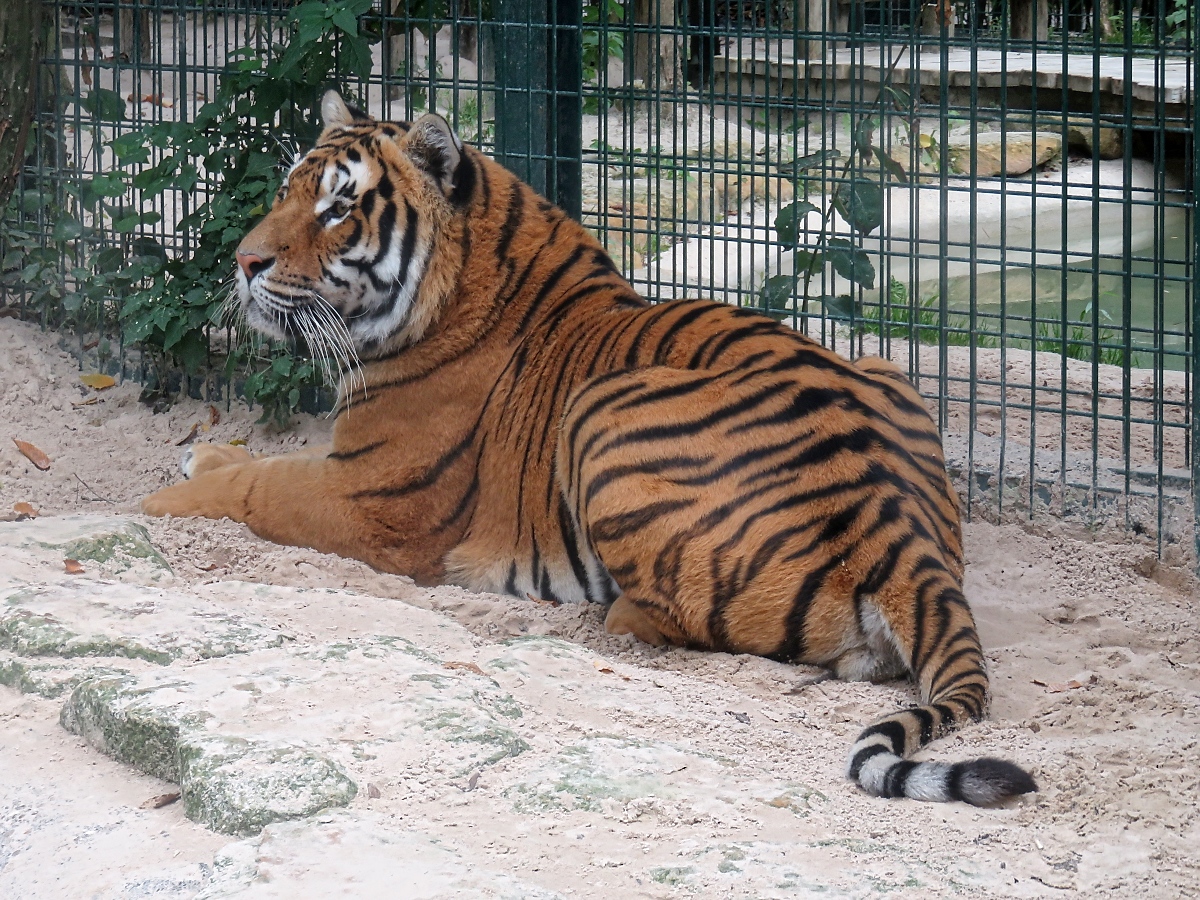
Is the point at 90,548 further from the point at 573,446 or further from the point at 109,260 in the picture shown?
the point at 109,260

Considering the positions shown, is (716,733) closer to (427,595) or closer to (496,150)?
(427,595)

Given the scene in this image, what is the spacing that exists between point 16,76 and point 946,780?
4738 mm

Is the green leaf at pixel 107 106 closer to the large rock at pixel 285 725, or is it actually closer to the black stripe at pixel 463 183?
the black stripe at pixel 463 183

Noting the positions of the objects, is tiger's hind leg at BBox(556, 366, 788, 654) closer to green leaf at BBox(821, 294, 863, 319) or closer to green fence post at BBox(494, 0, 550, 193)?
green leaf at BBox(821, 294, 863, 319)

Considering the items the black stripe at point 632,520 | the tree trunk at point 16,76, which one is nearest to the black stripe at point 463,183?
the black stripe at point 632,520

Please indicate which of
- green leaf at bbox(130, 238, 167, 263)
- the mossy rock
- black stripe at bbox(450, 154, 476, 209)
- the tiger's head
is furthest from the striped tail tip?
→ green leaf at bbox(130, 238, 167, 263)

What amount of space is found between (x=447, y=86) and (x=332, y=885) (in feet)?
12.8

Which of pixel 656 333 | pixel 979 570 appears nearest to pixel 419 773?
pixel 656 333

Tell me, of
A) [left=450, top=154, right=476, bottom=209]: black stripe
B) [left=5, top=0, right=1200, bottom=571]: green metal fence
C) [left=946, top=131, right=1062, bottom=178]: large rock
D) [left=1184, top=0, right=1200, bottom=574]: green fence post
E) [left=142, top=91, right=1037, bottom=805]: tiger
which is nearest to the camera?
[left=142, top=91, right=1037, bottom=805]: tiger

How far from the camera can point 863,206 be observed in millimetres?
4977

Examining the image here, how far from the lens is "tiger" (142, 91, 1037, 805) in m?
3.45

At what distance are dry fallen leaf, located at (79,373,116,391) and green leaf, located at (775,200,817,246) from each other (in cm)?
280

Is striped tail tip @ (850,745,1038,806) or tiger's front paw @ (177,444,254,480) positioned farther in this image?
tiger's front paw @ (177,444,254,480)

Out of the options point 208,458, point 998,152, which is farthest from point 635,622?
point 998,152
